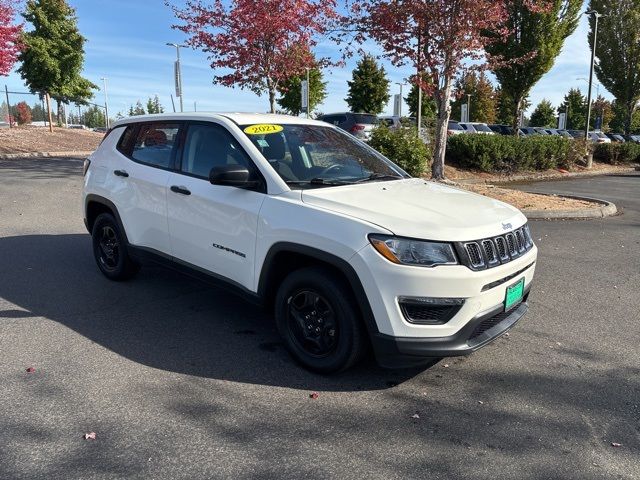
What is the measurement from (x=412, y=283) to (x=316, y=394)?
0.96 metres

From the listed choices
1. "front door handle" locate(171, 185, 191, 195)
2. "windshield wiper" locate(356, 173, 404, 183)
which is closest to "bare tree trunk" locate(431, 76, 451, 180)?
"windshield wiper" locate(356, 173, 404, 183)

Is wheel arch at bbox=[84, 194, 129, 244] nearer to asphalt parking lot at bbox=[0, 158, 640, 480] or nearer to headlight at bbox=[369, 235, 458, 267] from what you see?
asphalt parking lot at bbox=[0, 158, 640, 480]

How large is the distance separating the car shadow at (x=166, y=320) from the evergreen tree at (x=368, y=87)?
3909 cm

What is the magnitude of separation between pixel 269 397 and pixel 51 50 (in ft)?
94.4

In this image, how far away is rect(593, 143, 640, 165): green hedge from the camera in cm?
2553

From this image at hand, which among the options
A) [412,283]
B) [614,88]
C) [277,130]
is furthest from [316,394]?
[614,88]

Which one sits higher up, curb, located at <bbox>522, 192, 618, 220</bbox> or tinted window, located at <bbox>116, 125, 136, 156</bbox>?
tinted window, located at <bbox>116, 125, 136, 156</bbox>

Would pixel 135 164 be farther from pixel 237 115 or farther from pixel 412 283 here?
pixel 412 283

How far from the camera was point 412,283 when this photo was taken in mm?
3092

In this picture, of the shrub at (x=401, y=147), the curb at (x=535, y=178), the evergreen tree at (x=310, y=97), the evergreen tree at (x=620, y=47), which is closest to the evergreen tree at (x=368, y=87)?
the evergreen tree at (x=310, y=97)

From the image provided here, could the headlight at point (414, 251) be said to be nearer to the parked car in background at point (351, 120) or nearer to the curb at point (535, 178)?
the curb at point (535, 178)

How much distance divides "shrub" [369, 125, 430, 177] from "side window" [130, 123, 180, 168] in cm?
828

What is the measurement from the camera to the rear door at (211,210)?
12.8 ft

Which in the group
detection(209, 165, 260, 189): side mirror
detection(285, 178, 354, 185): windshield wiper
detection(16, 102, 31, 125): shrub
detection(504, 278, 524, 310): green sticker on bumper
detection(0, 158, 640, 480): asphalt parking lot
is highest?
detection(16, 102, 31, 125): shrub
